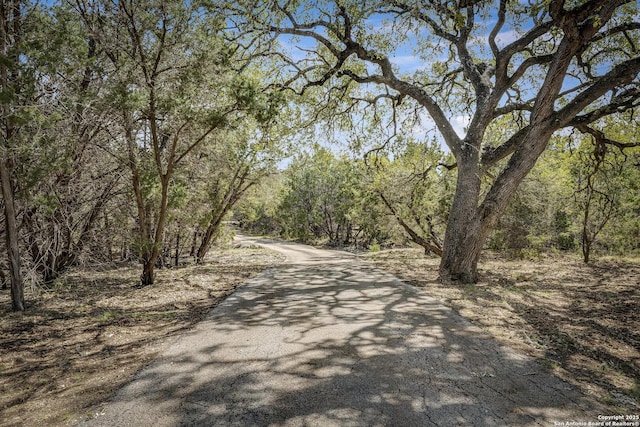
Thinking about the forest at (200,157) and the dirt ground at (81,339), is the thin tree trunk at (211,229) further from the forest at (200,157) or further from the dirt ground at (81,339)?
the dirt ground at (81,339)

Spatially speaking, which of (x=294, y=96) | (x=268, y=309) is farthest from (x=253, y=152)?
(x=268, y=309)

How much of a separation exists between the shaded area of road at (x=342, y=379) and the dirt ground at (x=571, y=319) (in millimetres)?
357

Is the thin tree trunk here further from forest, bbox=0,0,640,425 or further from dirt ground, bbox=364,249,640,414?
dirt ground, bbox=364,249,640,414

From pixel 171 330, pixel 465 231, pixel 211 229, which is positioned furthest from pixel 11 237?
pixel 211 229

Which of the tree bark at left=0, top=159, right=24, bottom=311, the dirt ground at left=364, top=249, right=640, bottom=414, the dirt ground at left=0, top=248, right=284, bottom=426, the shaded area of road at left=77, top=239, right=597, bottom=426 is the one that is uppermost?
the tree bark at left=0, top=159, right=24, bottom=311

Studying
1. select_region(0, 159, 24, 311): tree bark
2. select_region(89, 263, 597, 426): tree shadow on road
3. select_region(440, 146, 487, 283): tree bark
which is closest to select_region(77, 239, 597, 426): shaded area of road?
select_region(89, 263, 597, 426): tree shadow on road

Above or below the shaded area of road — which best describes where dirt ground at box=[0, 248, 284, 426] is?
below

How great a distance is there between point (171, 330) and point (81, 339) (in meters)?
1.21

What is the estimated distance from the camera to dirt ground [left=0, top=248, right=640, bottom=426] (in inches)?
132

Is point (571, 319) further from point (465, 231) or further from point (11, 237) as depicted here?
point (11, 237)

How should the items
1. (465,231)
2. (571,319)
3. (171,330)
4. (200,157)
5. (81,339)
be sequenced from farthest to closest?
(200,157)
(465,231)
(571,319)
(171,330)
(81,339)

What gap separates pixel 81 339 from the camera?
500 cm

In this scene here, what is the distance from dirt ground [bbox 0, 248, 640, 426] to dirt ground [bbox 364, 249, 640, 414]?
17 millimetres

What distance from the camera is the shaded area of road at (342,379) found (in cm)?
281
